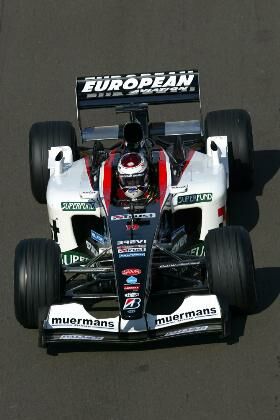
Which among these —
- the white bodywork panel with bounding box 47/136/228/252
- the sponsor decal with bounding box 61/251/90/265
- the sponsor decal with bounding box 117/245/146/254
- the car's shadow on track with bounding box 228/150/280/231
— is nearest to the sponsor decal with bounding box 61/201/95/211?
the white bodywork panel with bounding box 47/136/228/252

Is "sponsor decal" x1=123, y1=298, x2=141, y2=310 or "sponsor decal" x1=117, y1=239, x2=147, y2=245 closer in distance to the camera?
"sponsor decal" x1=123, y1=298, x2=141, y2=310

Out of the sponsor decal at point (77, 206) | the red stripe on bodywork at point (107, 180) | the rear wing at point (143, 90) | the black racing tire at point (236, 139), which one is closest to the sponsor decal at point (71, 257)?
the sponsor decal at point (77, 206)

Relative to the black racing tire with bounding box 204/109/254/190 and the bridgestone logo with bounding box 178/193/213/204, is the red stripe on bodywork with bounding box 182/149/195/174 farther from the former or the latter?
the bridgestone logo with bounding box 178/193/213/204

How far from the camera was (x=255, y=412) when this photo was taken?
13.2 m

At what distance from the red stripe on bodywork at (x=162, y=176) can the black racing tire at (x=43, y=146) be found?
1737 mm

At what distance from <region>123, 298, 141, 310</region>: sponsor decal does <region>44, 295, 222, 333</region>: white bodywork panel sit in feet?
0.48

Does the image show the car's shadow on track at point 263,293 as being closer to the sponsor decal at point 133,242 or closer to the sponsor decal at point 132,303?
the sponsor decal at point 132,303

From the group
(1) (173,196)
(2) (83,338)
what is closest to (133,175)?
(1) (173,196)

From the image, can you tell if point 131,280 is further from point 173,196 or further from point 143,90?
point 143,90

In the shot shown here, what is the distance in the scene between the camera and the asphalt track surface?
13680 millimetres

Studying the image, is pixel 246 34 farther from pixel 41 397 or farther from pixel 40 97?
pixel 41 397

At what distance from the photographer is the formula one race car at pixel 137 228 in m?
14.2

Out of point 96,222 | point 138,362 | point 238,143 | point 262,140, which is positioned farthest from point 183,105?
point 138,362

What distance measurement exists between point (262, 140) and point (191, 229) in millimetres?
4075
